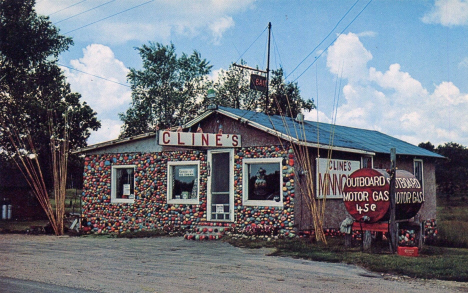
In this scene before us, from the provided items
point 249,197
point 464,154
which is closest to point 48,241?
point 249,197

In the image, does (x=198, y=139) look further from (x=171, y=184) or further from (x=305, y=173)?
(x=171, y=184)

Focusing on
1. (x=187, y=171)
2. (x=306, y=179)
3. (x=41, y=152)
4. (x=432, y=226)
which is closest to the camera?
(x=306, y=179)

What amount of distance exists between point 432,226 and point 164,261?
14.7 m

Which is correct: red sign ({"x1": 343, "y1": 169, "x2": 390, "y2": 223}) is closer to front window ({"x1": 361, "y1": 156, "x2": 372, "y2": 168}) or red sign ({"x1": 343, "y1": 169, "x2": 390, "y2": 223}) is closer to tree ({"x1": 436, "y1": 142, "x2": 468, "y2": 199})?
front window ({"x1": 361, "y1": 156, "x2": 372, "y2": 168})

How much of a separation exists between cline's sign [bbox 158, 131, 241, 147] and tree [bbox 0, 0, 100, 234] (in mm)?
15440

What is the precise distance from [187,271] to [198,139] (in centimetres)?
656

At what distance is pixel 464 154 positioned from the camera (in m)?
54.7

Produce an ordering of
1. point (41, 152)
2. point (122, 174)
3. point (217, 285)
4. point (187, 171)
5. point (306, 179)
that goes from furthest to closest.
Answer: point (41, 152) → point (122, 174) → point (187, 171) → point (306, 179) → point (217, 285)

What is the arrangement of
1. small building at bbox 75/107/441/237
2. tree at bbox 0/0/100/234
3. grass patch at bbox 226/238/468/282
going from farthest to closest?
tree at bbox 0/0/100/234, small building at bbox 75/107/441/237, grass patch at bbox 226/238/468/282

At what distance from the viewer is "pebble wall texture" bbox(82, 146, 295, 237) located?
16.0 metres

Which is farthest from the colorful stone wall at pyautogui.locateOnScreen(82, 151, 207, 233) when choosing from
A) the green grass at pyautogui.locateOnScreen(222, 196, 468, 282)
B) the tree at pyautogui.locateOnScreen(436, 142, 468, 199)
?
the tree at pyautogui.locateOnScreen(436, 142, 468, 199)

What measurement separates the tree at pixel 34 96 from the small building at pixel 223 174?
10454 millimetres

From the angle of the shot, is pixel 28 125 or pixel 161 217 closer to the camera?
pixel 161 217

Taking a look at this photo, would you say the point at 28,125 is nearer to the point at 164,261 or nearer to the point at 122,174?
the point at 122,174
